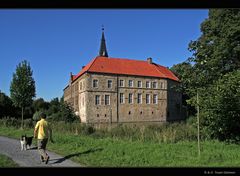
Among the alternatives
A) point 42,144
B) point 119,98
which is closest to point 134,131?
point 42,144

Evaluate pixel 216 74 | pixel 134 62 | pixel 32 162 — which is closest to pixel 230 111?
pixel 216 74

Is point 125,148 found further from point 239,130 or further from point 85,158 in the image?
point 239,130

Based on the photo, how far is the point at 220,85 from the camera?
991 cm

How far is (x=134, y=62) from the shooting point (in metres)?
54.8

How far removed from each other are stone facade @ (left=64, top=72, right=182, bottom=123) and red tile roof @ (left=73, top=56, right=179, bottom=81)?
721 mm

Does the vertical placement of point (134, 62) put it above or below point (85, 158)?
above

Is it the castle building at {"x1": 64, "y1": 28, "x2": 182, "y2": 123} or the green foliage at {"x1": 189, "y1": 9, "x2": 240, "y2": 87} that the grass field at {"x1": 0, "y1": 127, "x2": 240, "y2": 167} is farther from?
the castle building at {"x1": 64, "y1": 28, "x2": 182, "y2": 123}

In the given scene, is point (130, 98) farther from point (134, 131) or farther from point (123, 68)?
point (134, 131)

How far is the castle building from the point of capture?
→ 46406 millimetres

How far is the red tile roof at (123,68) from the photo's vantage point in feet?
158

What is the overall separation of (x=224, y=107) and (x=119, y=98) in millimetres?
39660

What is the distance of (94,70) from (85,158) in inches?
1579

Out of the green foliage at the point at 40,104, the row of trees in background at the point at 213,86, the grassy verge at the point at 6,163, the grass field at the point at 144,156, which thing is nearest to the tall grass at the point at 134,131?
the row of trees in background at the point at 213,86

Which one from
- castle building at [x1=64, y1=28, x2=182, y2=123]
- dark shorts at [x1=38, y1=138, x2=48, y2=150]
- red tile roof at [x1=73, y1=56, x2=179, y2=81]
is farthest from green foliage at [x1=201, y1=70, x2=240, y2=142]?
red tile roof at [x1=73, y1=56, x2=179, y2=81]
